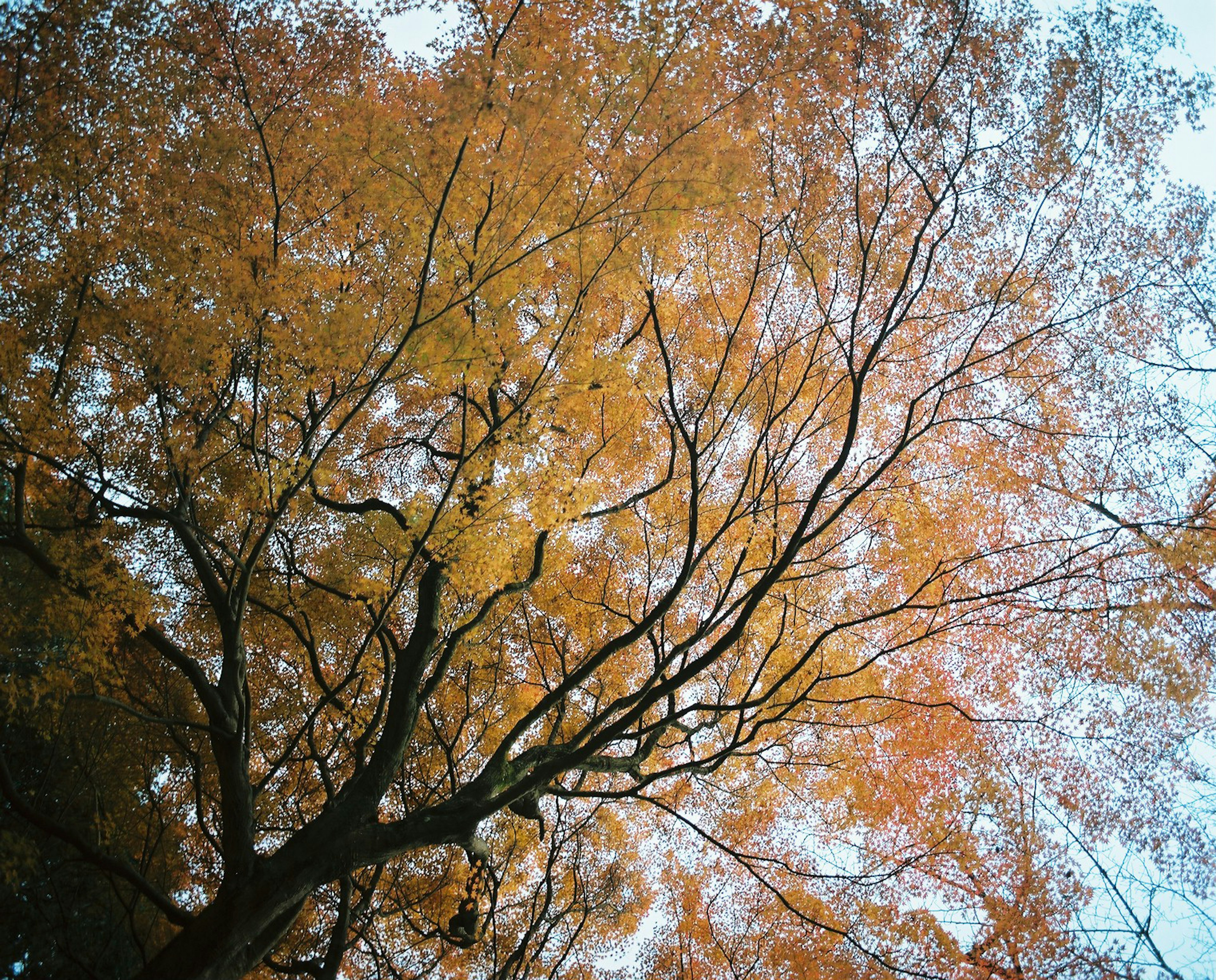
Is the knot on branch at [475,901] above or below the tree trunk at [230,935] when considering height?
above

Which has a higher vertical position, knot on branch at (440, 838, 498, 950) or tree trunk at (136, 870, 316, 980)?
knot on branch at (440, 838, 498, 950)

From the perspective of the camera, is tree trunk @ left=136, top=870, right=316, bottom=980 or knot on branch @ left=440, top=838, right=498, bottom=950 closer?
tree trunk @ left=136, top=870, right=316, bottom=980

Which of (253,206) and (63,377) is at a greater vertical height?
(253,206)

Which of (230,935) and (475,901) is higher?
(475,901)

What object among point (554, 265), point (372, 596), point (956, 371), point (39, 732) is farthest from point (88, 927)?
point (956, 371)

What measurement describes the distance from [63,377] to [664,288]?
15.3ft

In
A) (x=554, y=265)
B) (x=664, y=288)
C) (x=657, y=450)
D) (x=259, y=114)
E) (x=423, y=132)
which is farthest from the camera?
(x=657, y=450)

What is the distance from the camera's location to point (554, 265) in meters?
7.11

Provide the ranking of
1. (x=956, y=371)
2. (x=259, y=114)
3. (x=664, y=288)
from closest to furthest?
(x=956, y=371) → (x=259, y=114) → (x=664, y=288)

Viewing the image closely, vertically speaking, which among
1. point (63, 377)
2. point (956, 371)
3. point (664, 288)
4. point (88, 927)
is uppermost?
point (664, 288)

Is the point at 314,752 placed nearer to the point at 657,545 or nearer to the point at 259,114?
the point at 657,545

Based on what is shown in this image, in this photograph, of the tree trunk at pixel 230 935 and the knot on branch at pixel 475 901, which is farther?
the knot on branch at pixel 475 901

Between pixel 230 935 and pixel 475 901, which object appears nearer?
pixel 230 935

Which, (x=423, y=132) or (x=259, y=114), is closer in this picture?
(x=423, y=132)
